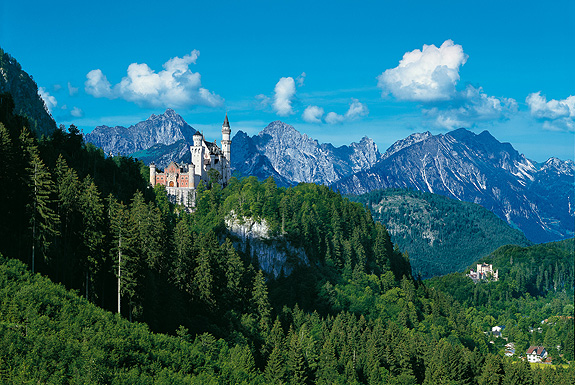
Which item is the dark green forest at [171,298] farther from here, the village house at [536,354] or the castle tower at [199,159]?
the village house at [536,354]

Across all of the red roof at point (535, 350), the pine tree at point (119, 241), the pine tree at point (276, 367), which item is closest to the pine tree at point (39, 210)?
the pine tree at point (119, 241)

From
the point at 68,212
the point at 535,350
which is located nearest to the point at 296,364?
the point at 68,212

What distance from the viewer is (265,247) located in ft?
427

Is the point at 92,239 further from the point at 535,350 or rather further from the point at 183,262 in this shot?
the point at 535,350

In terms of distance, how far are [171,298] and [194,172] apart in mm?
87449

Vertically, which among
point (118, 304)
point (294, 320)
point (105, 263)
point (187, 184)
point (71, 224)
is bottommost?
point (294, 320)

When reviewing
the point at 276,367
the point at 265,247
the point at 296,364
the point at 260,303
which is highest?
the point at 265,247

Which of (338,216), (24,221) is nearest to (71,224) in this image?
(24,221)

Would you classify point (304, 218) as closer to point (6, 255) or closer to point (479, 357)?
point (479, 357)

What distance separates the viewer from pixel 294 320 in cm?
10294

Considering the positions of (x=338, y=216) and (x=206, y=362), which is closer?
(x=206, y=362)

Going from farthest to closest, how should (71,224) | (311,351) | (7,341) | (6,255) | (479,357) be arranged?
Answer: (479,357)
(311,351)
(71,224)
(6,255)
(7,341)

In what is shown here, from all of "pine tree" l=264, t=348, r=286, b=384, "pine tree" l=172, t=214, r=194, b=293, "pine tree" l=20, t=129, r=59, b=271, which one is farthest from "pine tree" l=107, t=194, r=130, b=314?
"pine tree" l=264, t=348, r=286, b=384

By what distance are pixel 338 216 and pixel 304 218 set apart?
14.1 m
